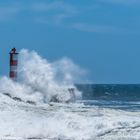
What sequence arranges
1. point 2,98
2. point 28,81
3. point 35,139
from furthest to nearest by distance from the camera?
point 28,81 < point 2,98 < point 35,139

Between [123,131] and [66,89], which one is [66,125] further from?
[66,89]

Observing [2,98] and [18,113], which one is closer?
[18,113]

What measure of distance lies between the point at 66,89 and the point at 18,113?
20625 mm

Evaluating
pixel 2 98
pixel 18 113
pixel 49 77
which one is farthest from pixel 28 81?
pixel 18 113

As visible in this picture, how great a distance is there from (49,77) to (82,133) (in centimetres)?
2578

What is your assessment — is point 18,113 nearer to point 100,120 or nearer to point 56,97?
point 100,120

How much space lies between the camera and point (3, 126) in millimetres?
17641

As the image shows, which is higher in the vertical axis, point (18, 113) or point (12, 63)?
point (12, 63)

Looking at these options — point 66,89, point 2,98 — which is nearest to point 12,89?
point 66,89

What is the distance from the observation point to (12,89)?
119 feet

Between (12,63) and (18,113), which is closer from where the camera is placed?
(18,113)

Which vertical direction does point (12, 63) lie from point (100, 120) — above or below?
above

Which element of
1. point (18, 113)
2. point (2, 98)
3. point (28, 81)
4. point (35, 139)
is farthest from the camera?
point (28, 81)

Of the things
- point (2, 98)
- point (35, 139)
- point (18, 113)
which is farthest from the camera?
point (2, 98)
